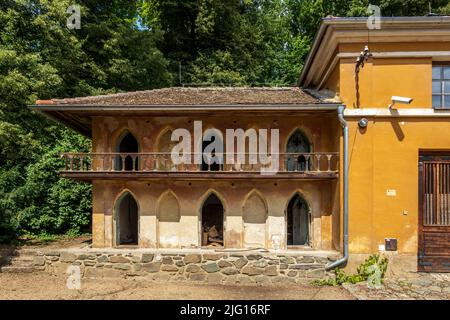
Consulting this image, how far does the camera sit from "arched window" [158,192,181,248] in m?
11.5

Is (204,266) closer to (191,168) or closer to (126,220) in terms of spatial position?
(191,168)

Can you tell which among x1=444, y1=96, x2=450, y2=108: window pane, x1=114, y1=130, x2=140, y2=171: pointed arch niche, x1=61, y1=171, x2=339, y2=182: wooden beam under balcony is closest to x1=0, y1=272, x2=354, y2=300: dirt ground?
x1=61, y1=171, x2=339, y2=182: wooden beam under balcony

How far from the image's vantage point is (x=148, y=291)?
946 cm

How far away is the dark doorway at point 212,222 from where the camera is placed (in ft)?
39.4

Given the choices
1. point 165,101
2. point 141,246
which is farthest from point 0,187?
point 165,101

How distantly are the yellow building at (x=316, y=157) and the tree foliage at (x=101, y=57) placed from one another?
5050 millimetres

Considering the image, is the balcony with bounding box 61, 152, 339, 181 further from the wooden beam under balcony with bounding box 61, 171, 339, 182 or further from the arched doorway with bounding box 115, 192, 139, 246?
the arched doorway with bounding box 115, 192, 139, 246

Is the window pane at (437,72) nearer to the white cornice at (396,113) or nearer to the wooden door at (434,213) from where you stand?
the white cornice at (396,113)

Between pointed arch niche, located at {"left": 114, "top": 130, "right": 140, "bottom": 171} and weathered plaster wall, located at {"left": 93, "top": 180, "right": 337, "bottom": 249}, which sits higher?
pointed arch niche, located at {"left": 114, "top": 130, "right": 140, "bottom": 171}

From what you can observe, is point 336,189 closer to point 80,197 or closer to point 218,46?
point 80,197

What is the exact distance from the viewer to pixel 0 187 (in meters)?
16.3

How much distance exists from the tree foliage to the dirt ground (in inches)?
245

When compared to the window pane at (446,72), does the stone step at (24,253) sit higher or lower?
lower

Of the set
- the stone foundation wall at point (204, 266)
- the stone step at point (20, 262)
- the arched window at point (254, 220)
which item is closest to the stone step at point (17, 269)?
the stone step at point (20, 262)
